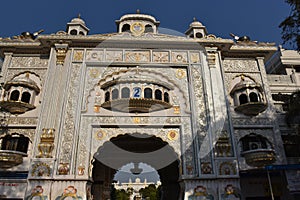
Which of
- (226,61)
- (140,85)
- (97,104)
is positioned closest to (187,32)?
(226,61)

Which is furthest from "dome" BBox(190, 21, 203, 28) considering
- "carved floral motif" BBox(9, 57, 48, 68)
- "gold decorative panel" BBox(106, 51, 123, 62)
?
"carved floral motif" BBox(9, 57, 48, 68)

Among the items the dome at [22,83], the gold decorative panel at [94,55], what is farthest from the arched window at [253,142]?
the dome at [22,83]

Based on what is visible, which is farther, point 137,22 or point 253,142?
point 137,22

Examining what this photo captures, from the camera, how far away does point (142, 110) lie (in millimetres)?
11805

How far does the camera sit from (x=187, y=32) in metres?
16.3

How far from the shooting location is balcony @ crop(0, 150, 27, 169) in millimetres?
10297

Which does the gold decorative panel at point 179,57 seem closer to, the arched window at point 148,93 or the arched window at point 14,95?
the arched window at point 148,93

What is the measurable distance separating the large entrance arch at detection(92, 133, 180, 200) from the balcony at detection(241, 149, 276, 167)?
4707 mm

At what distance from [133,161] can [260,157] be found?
8.27 m

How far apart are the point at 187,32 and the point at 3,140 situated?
1201 centimetres

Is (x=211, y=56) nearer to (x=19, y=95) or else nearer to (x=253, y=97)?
(x=253, y=97)

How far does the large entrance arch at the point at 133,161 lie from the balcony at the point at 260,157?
4.71 metres

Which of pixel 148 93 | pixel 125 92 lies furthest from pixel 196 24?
pixel 125 92

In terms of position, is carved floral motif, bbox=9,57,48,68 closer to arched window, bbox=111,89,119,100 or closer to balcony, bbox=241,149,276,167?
arched window, bbox=111,89,119,100
